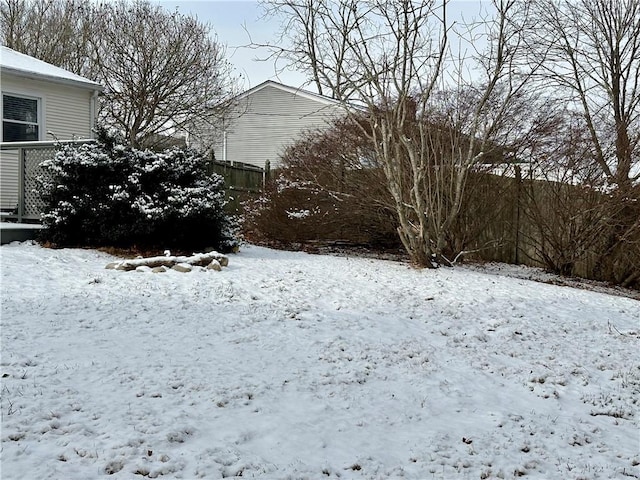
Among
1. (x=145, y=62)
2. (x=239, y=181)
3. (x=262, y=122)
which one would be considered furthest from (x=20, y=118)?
(x=262, y=122)

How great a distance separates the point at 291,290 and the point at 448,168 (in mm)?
3836

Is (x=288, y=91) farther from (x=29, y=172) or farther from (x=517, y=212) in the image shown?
(x=29, y=172)

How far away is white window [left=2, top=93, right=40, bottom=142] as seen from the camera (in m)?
12.0

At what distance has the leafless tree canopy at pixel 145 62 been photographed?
19375mm

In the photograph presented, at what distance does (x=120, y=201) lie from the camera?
805cm

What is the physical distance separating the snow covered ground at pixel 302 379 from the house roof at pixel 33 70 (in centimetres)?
623

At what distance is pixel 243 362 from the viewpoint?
427 cm

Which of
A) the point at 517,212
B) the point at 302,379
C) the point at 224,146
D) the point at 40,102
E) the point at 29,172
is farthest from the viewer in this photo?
the point at 224,146

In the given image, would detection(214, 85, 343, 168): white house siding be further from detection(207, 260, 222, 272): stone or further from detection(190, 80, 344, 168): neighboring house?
detection(207, 260, 222, 272): stone

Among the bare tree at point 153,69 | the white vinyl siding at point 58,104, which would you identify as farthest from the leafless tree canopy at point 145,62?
the white vinyl siding at point 58,104

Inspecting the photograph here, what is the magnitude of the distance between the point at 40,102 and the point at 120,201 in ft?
19.9

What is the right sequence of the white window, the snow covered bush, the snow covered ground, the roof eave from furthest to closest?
the white window → the roof eave → the snow covered bush → the snow covered ground

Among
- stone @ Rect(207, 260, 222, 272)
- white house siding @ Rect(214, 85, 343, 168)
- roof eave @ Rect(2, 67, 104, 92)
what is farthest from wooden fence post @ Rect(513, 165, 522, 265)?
white house siding @ Rect(214, 85, 343, 168)

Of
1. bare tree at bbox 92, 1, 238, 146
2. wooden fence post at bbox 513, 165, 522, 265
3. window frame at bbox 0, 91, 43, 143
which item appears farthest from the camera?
bare tree at bbox 92, 1, 238, 146
